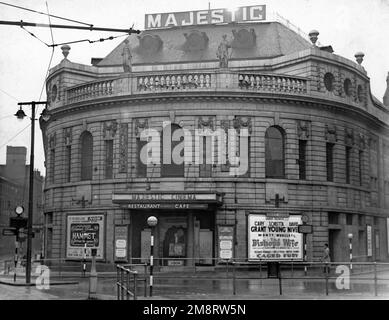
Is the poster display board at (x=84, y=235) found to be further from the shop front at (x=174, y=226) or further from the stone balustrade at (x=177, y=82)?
the stone balustrade at (x=177, y=82)

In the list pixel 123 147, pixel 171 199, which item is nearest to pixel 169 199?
pixel 171 199

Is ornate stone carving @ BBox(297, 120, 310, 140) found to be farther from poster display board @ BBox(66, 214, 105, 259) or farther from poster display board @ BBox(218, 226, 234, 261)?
poster display board @ BBox(66, 214, 105, 259)

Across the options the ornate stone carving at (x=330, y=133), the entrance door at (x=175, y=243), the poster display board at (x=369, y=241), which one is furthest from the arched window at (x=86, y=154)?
the poster display board at (x=369, y=241)

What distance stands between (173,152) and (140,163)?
2.18 metres

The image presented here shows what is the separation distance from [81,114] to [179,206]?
947cm

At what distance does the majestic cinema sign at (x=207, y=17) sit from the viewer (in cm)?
4922

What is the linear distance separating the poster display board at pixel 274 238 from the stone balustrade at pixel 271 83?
303 inches

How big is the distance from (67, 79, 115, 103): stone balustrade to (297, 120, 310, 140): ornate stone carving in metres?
11.7

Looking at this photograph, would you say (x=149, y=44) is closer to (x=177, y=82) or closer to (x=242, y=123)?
(x=177, y=82)

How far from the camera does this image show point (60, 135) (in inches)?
1638

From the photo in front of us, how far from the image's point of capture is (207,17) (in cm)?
4950

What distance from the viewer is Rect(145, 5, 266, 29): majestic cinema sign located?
49219 millimetres
